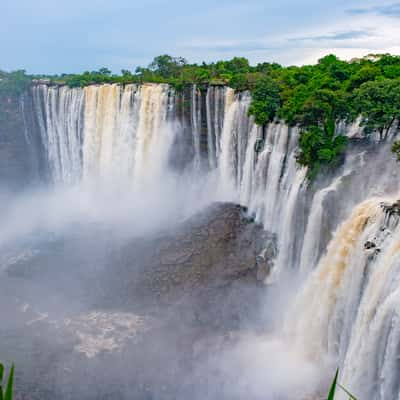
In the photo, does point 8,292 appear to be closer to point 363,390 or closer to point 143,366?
point 143,366

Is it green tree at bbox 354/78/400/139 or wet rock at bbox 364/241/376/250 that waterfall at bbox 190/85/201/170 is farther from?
wet rock at bbox 364/241/376/250

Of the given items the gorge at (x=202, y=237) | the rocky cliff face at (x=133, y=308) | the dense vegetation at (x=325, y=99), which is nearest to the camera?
the gorge at (x=202, y=237)

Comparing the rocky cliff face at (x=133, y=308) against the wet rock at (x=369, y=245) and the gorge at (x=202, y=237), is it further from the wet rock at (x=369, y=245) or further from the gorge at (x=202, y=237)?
the wet rock at (x=369, y=245)

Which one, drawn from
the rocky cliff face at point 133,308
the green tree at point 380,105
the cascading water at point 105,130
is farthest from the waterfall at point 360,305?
the cascading water at point 105,130

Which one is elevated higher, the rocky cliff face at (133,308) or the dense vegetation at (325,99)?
the dense vegetation at (325,99)

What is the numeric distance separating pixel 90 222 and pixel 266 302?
11.5 m

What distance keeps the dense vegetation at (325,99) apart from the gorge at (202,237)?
0.50 metres

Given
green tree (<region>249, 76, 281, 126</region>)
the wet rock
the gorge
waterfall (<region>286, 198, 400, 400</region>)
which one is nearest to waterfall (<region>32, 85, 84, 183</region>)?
the gorge

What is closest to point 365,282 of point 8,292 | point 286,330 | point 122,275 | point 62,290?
point 286,330

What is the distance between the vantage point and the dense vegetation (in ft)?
45.3

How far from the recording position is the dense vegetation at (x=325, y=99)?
13.8 meters

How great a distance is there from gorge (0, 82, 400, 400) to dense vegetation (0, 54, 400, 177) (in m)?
0.50

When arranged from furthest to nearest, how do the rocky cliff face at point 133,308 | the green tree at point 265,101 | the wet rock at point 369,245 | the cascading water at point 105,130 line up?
the cascading water at point 105,130, the green tree at point 265,101, the rocky cliff face at point 133,308, the wet rock at point 369,245

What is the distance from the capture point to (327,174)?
1419 cm
